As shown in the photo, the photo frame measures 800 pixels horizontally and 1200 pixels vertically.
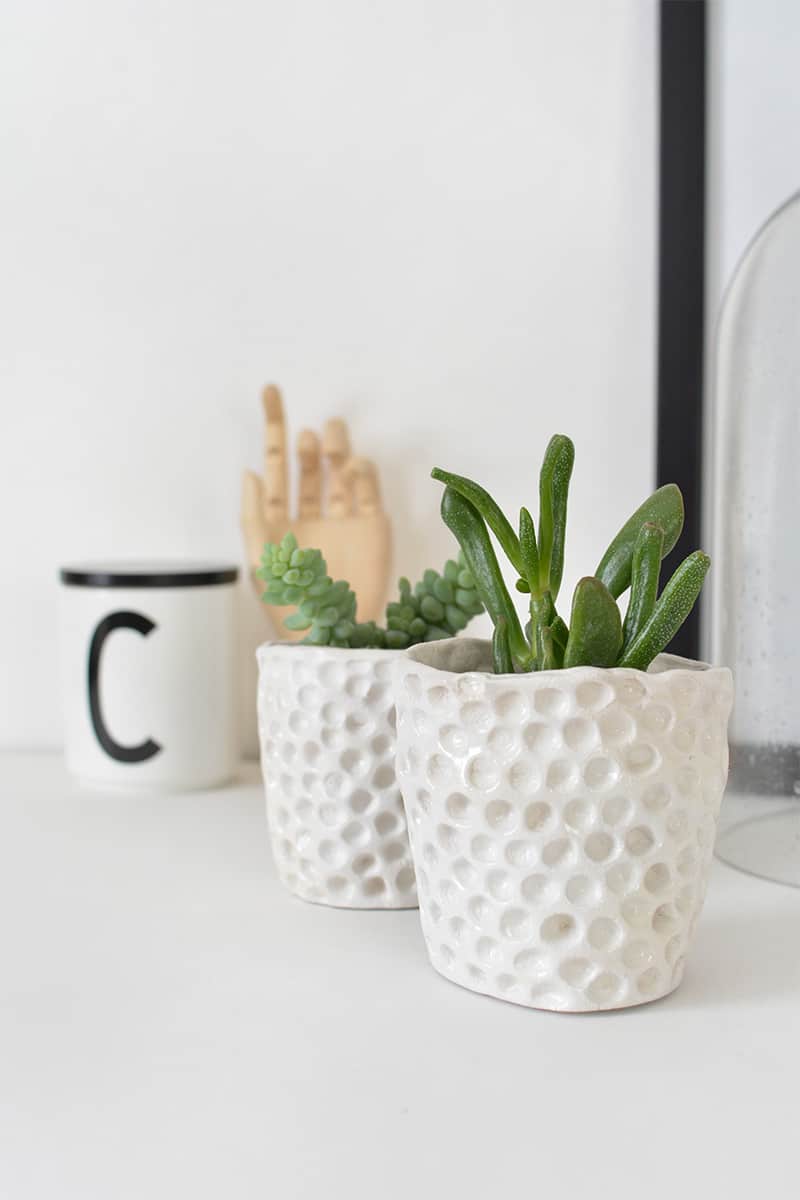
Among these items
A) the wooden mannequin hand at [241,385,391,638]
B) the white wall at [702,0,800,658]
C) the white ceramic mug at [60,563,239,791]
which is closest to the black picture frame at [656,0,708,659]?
the white wall at [702,0,800,658]

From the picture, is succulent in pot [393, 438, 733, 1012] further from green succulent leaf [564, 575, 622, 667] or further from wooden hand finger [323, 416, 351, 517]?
wooden hand finger [323, 416, 351, 517]

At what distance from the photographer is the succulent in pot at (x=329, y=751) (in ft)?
1.72

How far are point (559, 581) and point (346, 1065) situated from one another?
7.3 inches

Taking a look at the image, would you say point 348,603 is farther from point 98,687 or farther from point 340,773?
point 98,687

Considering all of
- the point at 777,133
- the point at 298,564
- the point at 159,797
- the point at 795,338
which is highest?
the point at 777,133

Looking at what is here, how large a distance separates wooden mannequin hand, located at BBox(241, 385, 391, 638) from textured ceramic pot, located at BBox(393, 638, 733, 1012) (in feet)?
1.22

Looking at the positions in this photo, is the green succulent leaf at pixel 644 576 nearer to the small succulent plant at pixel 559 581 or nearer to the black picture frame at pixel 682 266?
the small succulent plant at pixel 559 581

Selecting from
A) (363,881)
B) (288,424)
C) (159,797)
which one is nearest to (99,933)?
(363,881)

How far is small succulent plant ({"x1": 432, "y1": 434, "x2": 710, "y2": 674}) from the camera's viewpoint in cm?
43

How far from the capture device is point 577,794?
0.41 m

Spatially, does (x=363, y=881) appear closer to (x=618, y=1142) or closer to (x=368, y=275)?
(x=618, y=1142)

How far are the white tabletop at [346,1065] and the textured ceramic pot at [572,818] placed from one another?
0.02m

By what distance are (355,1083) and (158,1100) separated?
2.3 inches

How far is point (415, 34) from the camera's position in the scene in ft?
2.63
